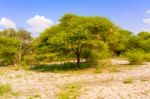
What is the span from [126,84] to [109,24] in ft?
33.3

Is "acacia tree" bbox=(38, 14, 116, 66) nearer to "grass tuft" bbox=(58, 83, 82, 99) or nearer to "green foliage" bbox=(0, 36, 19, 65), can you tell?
"green foliage" bbox=(0, 36, 19, 65)

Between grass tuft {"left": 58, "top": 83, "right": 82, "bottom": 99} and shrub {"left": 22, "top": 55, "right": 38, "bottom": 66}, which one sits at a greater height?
shrub {"left": 22, "top": 55, "right": 38, "bottom": 66}

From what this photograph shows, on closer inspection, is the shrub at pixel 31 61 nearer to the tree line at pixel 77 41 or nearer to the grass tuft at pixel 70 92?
the tree line at pixel 77 41

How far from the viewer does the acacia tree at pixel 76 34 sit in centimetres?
2442

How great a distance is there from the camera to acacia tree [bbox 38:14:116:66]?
24422mm

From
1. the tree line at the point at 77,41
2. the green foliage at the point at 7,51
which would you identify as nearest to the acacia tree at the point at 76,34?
the tree line at the point at 77,41

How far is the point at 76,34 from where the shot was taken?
2456cm

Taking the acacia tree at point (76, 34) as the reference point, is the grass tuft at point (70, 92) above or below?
below

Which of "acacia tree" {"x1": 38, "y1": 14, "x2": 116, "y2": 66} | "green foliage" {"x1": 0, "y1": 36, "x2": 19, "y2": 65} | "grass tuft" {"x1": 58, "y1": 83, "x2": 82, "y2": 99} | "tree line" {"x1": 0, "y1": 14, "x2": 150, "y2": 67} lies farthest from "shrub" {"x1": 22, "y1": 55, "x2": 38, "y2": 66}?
"grass tuft" {"x1": 58, "y1": 83, "x2": 82, "y2": 99}

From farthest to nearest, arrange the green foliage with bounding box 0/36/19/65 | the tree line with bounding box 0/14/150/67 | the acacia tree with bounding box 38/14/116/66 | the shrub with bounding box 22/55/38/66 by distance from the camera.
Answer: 1. the green foliage with bounding box 0/36/19/65
2. the shrub with bounding box 22/55/38/66
3. the tree line with bounding box 0/14/150/67
4. the acacia tree with bounding box 38/14/116/66

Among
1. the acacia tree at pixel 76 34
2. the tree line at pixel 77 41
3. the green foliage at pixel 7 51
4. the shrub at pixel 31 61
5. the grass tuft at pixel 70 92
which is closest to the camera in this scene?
the grass tuft at pixel 70 92

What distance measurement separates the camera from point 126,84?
52.2 feet

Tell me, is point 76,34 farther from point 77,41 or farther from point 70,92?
point 70,92

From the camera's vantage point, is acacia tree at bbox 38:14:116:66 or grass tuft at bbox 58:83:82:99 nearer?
grass tuft at bbox 58:83:82:99
